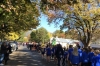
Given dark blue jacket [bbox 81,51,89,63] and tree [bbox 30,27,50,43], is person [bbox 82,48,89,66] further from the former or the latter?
tree [bbox 30,27,50,43]

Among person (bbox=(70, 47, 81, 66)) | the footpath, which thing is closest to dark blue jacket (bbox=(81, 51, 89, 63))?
person (bbox=(70, 47, 81, 66))

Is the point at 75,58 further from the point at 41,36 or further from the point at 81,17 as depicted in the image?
the point at 41,36

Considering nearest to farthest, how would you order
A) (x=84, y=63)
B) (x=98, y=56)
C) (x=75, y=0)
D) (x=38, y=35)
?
(x=98, y=56) → (x=84, y=63) → (x=75, y=0) → (x=38, y=35)

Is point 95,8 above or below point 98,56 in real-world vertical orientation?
above

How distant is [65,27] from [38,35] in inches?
3321

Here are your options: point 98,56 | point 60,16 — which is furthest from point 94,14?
point 98,56

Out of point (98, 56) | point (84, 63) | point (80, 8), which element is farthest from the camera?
point (80, 8)

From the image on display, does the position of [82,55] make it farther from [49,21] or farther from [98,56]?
[49,21]

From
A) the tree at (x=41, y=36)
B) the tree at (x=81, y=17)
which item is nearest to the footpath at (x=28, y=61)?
the tree at (x=81, y=17)

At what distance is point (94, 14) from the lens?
1400 inches

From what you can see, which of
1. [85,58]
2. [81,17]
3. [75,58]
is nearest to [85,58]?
[85,58]

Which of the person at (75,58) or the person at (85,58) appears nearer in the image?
the person at (85,58)

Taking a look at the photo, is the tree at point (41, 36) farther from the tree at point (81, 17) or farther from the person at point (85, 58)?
the person at point (85, 58)

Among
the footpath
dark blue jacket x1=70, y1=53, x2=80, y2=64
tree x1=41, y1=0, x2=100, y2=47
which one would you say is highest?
tree x1=41, y1=0, x2=100, y2=47
